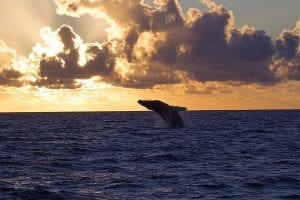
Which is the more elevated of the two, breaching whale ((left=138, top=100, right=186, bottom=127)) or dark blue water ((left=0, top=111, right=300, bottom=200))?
breaching whale ((left=138, top=100, right=186, bottom=127))

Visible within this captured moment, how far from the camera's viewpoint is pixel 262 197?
19391mm

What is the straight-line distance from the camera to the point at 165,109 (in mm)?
55844

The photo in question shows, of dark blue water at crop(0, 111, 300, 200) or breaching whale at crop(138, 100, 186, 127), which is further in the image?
breaching whale at crop(138, 100, 186, 127)

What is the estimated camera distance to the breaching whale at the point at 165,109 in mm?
51791

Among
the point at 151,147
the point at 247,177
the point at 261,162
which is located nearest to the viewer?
the point at 247,177

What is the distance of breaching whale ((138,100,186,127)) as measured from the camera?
5179 cm

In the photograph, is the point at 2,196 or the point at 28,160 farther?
the point at 28,160

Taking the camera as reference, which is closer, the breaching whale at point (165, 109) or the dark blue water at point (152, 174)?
the dark blue water at point (152, 174)

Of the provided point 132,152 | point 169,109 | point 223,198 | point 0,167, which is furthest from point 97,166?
point 169,109

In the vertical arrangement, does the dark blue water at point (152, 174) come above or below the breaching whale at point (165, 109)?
below

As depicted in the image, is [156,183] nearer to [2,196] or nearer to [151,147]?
[2,196]

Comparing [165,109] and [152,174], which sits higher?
[165,109]

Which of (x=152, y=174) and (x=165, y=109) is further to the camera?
(x=165, y=109)

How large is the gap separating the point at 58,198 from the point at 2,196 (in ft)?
7.06
